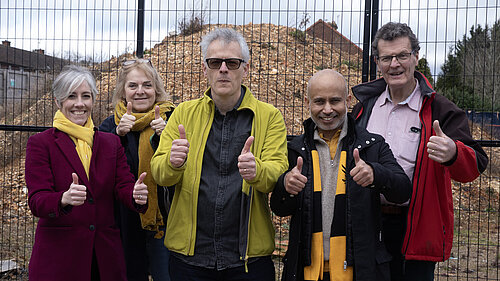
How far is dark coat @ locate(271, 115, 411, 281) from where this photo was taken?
235 cm

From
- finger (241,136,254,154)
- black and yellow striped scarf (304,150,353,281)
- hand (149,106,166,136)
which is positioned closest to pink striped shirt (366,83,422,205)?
black and yellow striped scarf (304,150,353,281)

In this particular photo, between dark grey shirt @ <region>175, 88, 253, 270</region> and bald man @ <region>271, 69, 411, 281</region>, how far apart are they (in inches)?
9.5

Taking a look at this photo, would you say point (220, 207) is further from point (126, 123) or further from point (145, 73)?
point (145, 73)

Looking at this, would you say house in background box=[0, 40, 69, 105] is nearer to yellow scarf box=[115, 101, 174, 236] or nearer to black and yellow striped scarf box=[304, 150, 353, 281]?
yellow scarf box=[115, 101, 174, 236]

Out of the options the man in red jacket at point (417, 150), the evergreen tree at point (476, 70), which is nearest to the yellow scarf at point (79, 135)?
the man in red jacket at point (417, 150)

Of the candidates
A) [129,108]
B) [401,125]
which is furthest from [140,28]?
[401,125]

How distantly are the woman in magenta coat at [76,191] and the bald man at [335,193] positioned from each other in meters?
0.92

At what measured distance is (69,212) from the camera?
8.25 feet

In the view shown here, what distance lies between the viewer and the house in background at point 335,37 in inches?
174

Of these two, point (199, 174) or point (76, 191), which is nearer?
point (76, 191)

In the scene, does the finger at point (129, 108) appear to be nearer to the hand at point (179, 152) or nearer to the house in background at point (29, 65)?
the hand at point (179, 152)

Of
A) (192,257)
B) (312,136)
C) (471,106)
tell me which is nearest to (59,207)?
(192,257)

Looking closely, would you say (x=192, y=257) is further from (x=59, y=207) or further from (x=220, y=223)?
(x=59, y=207)

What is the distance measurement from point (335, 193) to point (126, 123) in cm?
146
